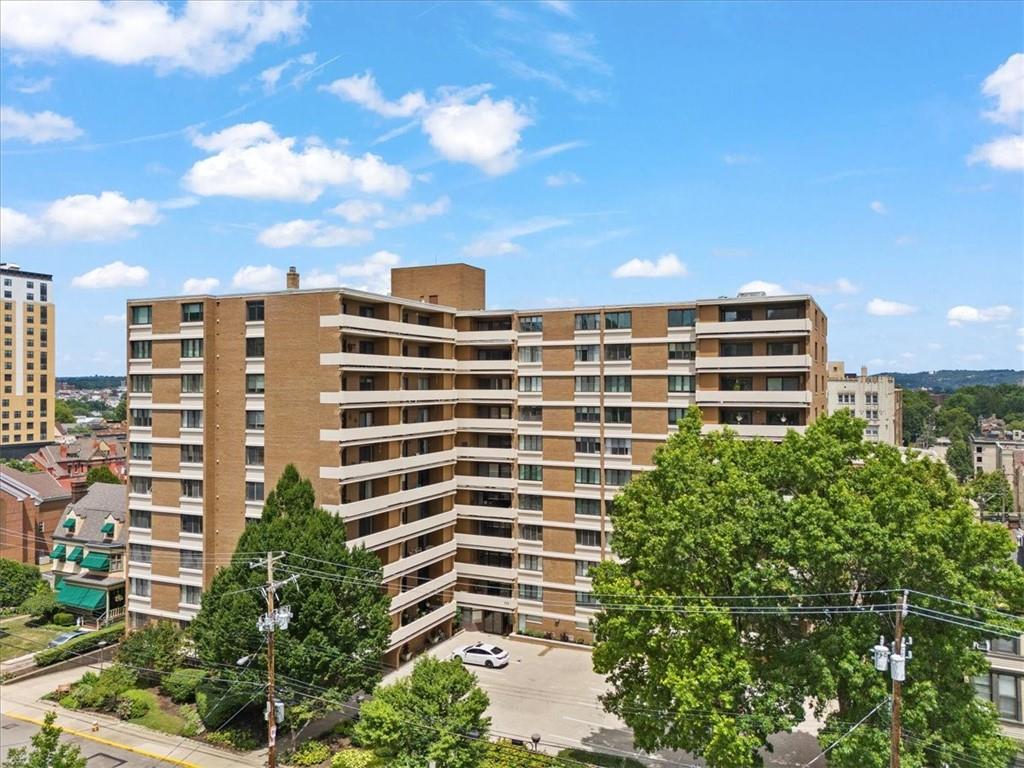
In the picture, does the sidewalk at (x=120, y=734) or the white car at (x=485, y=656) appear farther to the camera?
the white car at (x=485, y=656)

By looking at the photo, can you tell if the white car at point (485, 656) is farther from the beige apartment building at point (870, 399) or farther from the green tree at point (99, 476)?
the beige apartment building at point (870, 399)

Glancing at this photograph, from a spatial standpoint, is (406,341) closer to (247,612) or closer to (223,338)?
(223,338)

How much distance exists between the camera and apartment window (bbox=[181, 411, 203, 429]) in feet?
145

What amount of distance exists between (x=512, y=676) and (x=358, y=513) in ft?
49.3

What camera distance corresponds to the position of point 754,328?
4578 cm

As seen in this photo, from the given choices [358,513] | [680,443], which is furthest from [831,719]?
[358,513]

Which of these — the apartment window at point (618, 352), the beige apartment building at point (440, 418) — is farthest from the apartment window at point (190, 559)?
the apartment window at point (618, 352)

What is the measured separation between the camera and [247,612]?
3547cm

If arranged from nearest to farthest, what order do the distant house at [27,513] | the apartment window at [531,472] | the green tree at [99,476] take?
the apartment window at [531,472] < the distant house at [27,513] < the green tree at [99,476]

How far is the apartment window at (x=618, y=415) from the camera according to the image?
49.8m

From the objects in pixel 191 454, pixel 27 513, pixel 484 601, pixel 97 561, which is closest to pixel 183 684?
pixel 191 454

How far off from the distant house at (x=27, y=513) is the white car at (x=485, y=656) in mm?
46860

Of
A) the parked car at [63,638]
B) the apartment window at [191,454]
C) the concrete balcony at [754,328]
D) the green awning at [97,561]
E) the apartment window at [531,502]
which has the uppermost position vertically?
the concrete balcony at [754,328]

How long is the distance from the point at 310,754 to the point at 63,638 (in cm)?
2653
